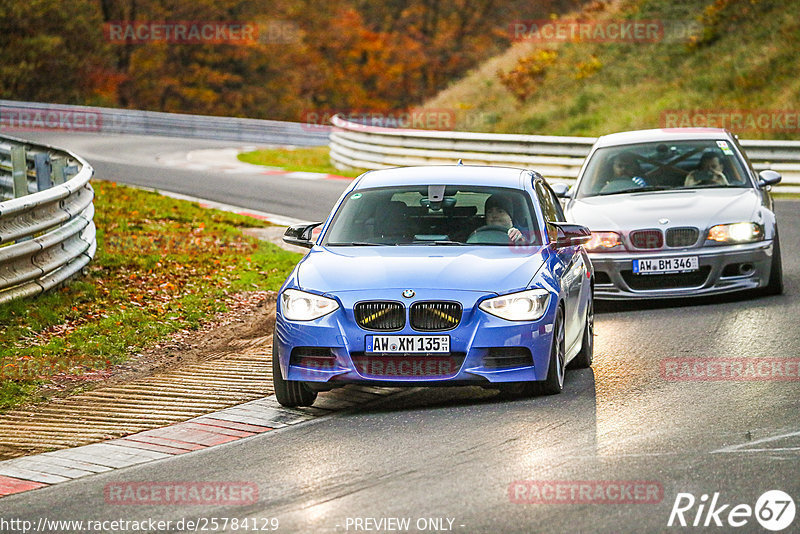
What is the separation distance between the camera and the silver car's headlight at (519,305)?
25.7 ft

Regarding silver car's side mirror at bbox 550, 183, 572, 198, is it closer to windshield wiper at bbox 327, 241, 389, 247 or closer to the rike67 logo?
windshield wiper at bbox 327, 241, 389, 247

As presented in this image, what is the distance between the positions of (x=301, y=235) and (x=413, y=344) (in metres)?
1.92

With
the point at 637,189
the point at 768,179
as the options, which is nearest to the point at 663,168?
the point at 637,189

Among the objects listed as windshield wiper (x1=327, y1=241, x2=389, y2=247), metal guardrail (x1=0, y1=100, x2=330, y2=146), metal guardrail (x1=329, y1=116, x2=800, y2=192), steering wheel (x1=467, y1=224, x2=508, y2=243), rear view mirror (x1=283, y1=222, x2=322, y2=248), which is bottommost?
metal guardrail (x1=0, y1=100, x2=330, y2=146)

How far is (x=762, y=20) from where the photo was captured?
36.0 metres

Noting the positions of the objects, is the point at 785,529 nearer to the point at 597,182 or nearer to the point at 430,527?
the point at 430,527

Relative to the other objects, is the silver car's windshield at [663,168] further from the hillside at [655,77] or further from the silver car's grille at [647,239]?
the hillside at [655,77]

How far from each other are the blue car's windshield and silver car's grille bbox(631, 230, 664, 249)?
290 centimetres

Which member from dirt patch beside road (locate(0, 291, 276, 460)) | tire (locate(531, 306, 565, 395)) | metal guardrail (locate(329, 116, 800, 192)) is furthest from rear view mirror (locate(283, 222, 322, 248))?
metal guardrail (locate(329, 116, 800, 192))

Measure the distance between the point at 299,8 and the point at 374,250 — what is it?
7300 cm

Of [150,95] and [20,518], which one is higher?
[20,518]

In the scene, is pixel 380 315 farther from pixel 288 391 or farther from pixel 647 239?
pixel 647 239

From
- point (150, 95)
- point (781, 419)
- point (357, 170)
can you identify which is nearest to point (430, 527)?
point (781, 419)

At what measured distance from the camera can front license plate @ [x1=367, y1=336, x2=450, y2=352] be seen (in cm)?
772
